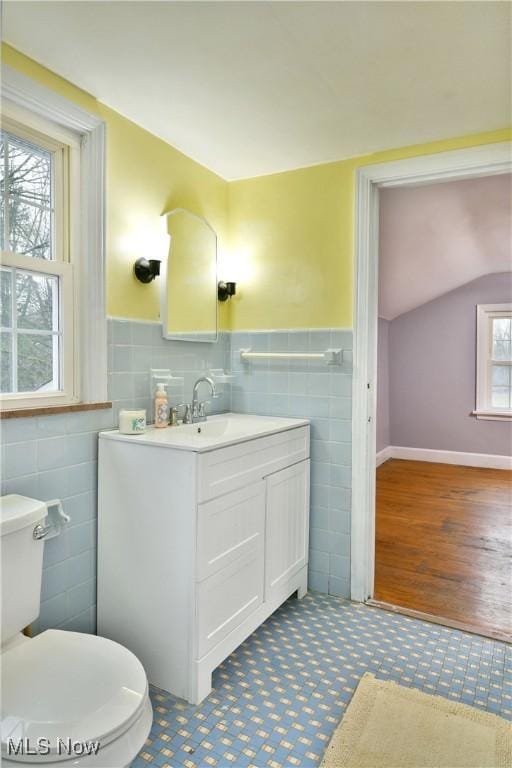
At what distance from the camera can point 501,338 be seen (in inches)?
217

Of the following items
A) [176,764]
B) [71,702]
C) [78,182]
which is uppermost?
[78,182]

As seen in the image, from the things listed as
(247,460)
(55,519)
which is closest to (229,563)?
(247,460)

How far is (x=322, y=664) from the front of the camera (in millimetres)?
1928

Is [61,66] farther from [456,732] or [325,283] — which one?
[456,732]

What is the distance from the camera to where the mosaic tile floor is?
4.95ft

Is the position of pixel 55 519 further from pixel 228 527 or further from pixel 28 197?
pixel 28 197

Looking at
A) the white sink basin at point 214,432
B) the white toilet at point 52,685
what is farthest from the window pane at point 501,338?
the white toilet at point 52,685

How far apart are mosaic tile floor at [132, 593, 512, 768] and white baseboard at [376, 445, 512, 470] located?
359cm

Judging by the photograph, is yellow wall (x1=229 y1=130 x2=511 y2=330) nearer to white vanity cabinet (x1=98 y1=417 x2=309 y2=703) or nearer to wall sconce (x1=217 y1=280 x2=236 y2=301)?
wall sconce (x1=217 y1=280 x2=236 y2=301)

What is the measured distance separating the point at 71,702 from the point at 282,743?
719mm

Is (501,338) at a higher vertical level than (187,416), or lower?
higher

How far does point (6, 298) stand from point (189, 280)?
0.95 meters

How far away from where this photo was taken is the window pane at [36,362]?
1764 millimetres

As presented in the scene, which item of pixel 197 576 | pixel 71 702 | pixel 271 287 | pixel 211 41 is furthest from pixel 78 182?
pixel 71 702
